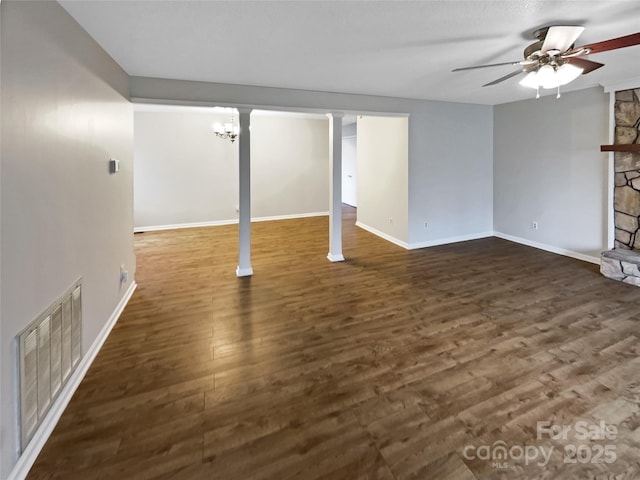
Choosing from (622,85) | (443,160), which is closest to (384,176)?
(443,160)

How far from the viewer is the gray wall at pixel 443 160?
4.73m

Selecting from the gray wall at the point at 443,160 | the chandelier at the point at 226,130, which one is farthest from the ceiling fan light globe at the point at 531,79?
the chandelier at the point at 226,130

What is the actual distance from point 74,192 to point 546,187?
593cm

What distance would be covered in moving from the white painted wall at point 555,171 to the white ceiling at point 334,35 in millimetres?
876

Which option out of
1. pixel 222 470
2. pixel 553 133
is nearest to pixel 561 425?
pixel 222 470

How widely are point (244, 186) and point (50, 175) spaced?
2.39 metres

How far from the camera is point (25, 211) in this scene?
62.5 inches

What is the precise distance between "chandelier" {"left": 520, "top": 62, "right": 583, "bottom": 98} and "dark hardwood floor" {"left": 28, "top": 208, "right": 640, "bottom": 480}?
2.03 meters

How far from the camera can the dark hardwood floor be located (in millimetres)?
1604

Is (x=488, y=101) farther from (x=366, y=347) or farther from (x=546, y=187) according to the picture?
(x=366, y=347)

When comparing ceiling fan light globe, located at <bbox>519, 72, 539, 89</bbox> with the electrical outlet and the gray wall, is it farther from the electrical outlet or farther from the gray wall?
the electrical outlet

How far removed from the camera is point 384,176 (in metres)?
6.07

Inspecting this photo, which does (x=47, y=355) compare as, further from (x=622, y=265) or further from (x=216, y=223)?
(x=216, y=223)

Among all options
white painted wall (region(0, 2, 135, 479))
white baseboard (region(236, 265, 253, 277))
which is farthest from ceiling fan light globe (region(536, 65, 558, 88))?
white baseboard (region(236, 265, 253, 277))
